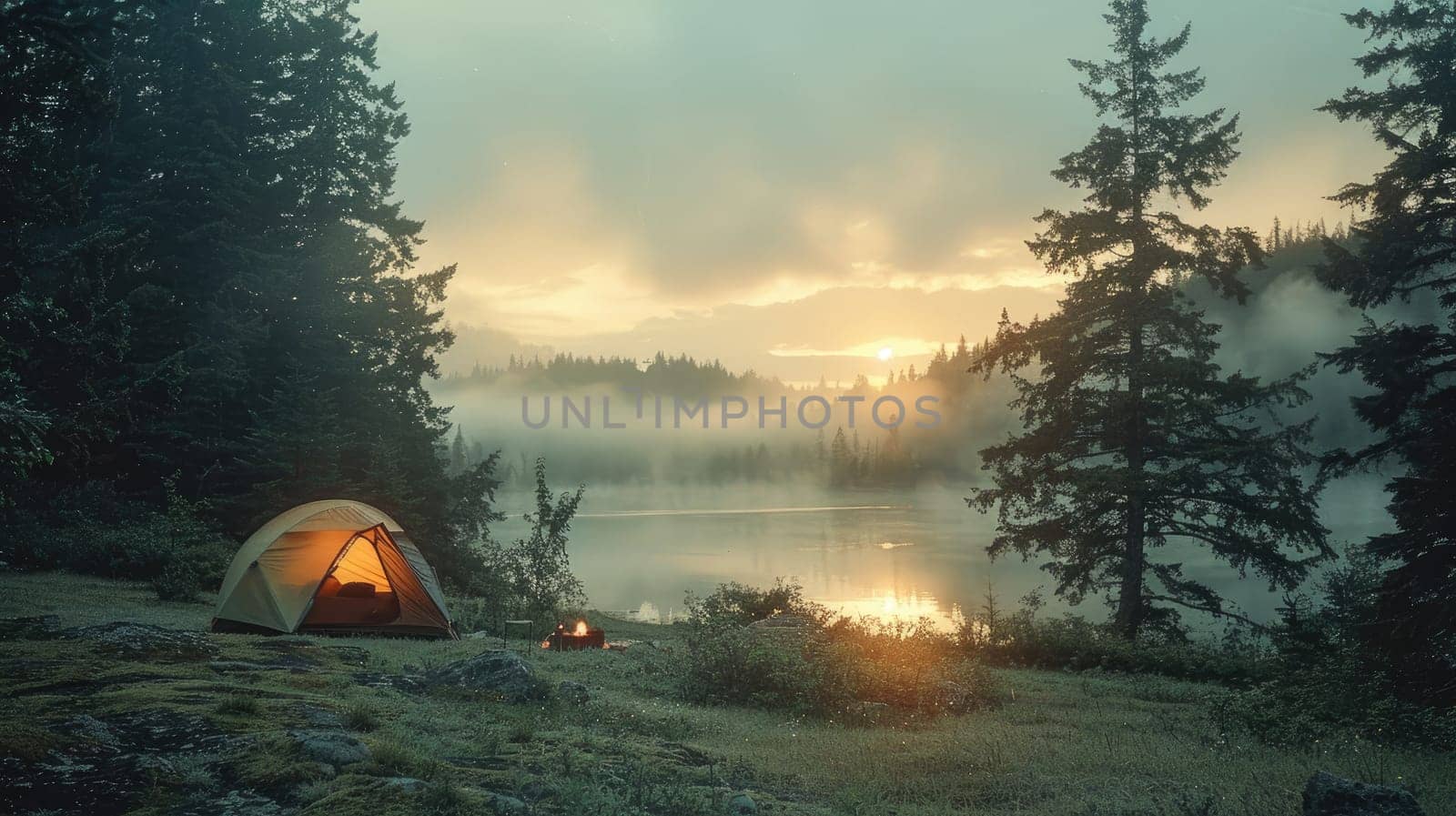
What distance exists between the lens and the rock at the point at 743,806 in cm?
724

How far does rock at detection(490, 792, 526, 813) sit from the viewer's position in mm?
6509

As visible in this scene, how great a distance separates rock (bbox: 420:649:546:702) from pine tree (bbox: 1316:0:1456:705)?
43.8ft

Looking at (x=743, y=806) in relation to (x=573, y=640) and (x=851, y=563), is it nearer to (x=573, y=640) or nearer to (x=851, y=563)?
(x=573, y=640)

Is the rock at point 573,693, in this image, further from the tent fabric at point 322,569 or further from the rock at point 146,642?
the tent fabric at point 322,569

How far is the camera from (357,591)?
19656mm

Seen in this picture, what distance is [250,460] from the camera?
3145 centimetres

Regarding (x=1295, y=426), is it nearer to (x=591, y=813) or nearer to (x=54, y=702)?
(x=591, y=813)

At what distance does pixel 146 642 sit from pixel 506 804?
7.60m

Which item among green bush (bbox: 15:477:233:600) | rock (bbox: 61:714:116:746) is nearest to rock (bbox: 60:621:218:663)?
rock (bbox: 61:714:116:746)

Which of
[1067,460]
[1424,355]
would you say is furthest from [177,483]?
[1424,355]

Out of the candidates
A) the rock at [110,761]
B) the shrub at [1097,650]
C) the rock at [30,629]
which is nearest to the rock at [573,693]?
the rock at [110,761]

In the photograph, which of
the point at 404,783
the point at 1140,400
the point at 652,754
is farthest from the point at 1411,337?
the point at 404,783

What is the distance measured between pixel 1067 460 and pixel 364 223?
34079 millimetres

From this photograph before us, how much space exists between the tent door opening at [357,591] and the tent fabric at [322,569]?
2cm
